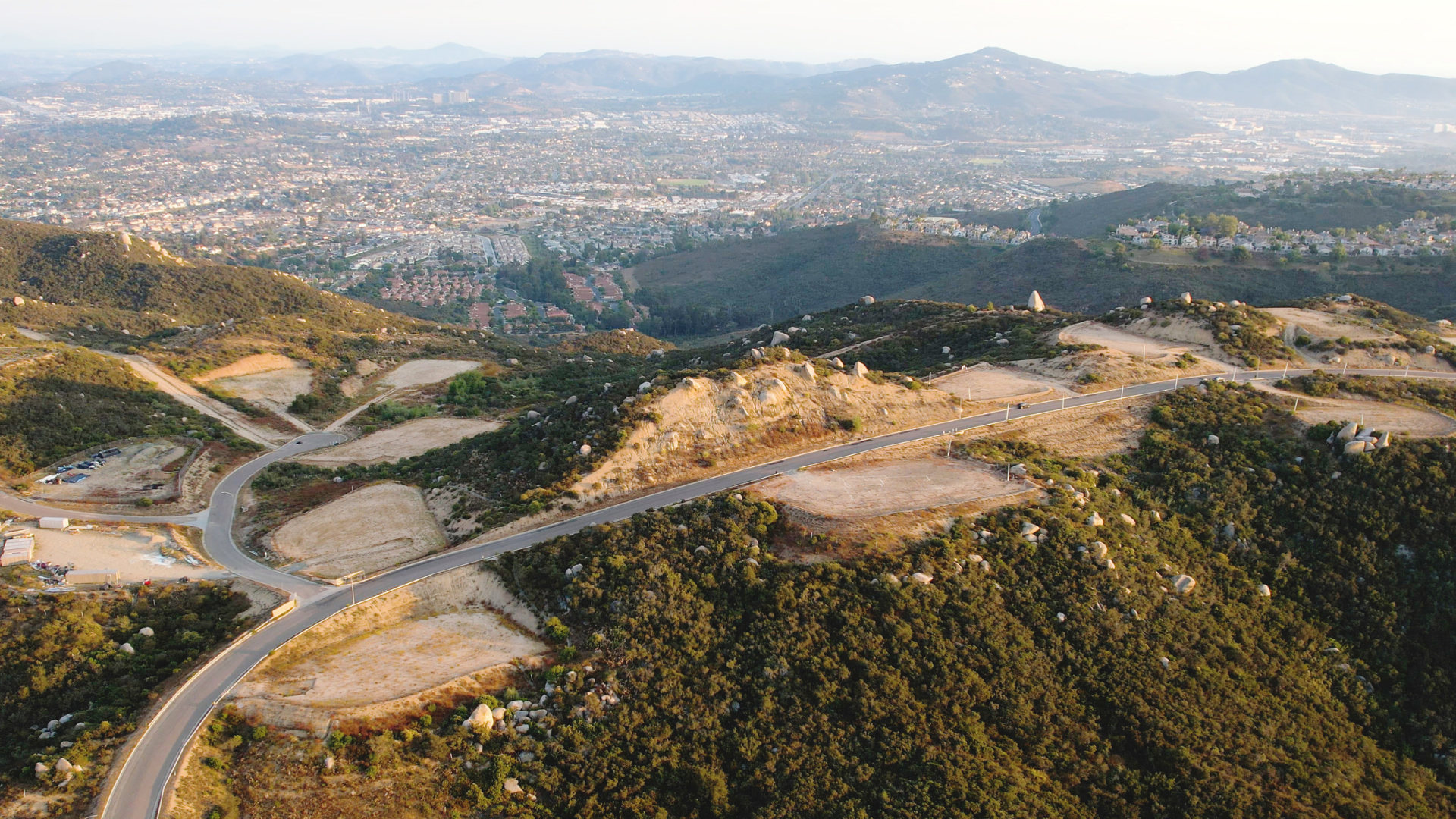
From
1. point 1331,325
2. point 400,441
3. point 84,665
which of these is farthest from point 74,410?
point 1331,325

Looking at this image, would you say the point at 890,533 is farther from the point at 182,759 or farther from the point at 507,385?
the point at 507,385

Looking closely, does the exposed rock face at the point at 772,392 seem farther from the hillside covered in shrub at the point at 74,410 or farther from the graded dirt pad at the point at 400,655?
the hillside covered in shrub at the point at 74,410

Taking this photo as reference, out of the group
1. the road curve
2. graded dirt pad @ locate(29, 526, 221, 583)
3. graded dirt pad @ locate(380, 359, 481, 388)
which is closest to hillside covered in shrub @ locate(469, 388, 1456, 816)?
the road curve

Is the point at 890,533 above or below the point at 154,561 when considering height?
above

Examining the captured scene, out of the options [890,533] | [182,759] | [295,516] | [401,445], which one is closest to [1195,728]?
[890,533]

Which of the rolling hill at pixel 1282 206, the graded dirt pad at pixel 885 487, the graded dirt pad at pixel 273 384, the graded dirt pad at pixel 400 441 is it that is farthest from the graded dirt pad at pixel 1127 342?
the rolling hill at pixel 1282 206

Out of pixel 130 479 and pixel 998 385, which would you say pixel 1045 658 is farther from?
pixel 130 479
